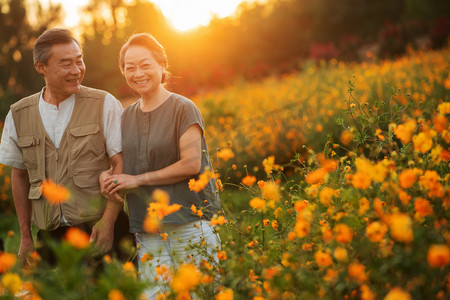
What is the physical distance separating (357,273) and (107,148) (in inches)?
65.6

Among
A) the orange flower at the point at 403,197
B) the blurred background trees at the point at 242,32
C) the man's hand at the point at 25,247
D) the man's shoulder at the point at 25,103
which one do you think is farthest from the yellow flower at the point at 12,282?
the blurred background trees at the point at 242,32

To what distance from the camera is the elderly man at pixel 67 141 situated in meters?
2.42

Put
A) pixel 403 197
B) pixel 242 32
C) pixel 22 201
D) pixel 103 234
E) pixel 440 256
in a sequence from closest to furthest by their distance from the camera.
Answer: pixel 440 256
pixel 403 197
pixel 103 234
pixel 22 201
pixel 242 32

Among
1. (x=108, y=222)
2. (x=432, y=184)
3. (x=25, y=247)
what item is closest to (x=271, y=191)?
(x=432, y=184)

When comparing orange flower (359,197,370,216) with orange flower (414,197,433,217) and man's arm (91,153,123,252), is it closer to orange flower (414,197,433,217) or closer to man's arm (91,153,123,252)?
orange flower (414,197,433,217)

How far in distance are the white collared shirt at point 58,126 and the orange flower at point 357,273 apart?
60.9 inches

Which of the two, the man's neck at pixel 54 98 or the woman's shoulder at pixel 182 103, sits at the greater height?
the man's neck at pixel 54 98

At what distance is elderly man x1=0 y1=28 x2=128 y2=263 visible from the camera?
2420mm

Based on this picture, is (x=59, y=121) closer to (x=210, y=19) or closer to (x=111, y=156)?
(x=111, y=156)

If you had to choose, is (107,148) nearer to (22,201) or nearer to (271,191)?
(22,201)

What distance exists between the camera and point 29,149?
252 cm

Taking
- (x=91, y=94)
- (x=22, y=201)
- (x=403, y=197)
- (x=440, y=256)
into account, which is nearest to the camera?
(x=440, y=256)

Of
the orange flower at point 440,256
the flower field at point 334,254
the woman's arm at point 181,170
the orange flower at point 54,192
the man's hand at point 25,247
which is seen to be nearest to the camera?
the orange flower at point 440,256

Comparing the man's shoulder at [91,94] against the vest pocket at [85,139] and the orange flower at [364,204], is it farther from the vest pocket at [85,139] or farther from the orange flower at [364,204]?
the orange flower at [364,204]
